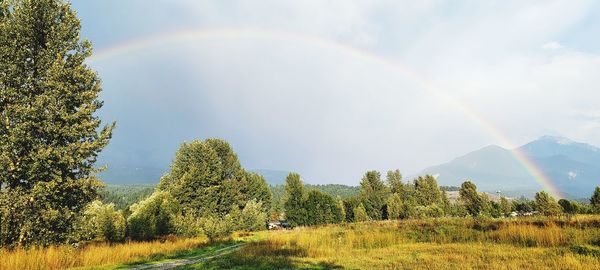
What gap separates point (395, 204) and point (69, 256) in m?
80.6

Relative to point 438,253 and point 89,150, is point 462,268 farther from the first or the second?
point 89,150

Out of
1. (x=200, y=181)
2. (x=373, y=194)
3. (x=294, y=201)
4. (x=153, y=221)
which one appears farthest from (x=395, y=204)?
(x=153, y=221)

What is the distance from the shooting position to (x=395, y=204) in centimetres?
8675

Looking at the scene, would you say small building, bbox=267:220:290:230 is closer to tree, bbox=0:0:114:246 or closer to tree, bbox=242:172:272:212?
tree, bbox=242:172:272:212

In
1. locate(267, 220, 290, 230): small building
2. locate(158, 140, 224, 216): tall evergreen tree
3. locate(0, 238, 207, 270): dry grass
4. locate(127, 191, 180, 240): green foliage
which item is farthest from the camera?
locate(267, 220, 290, 230): small building

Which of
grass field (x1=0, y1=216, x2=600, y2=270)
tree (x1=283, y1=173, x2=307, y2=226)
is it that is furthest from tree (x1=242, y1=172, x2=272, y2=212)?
grass field (x1=0, y1=216, x2=600, y2=270)

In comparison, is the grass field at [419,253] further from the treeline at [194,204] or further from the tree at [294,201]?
the tree at [294,201]

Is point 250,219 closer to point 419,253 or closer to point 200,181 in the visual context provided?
point 200,181

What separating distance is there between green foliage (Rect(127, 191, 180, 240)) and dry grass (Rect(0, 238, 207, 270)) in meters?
7.31

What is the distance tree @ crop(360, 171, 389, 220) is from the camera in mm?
100938

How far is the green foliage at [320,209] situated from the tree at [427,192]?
81.0 ft

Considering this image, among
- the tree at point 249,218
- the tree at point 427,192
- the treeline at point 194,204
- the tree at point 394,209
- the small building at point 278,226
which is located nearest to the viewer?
the treeline at point 194,204

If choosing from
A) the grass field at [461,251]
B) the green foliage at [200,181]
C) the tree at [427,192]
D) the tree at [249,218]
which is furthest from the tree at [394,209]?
the grass field at [461,251]

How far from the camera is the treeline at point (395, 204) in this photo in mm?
78438
